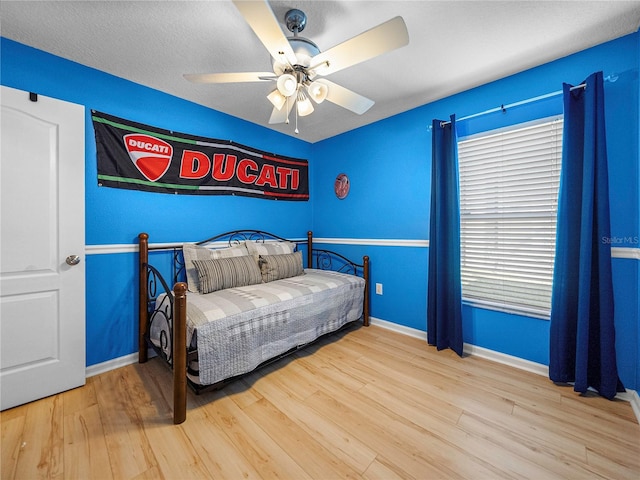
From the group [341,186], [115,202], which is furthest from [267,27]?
[341,186]

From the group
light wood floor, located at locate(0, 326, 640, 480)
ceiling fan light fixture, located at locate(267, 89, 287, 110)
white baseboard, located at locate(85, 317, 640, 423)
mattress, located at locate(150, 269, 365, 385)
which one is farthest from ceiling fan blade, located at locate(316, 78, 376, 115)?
white baseboard, located at locate(85, 317, 640, 423)

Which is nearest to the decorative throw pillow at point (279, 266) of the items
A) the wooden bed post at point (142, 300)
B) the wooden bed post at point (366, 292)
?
the wooden bed post at point (366, 292)

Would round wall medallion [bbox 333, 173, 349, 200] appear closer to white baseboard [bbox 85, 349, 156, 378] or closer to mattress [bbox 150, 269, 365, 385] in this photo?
mattress [bbox 150, 269, 365, 385]

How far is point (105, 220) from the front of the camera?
6.74 feet

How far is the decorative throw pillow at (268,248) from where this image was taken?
110 inches

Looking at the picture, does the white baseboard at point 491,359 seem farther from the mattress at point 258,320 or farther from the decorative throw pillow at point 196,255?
the decorative throw pillow at point 196,255

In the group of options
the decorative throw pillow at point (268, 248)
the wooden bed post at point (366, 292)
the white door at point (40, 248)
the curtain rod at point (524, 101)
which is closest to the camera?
the white door at point (40, 248)

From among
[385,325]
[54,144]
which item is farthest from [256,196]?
[385,325]

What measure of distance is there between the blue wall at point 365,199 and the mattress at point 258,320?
0.56 m

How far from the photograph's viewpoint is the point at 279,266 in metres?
2.69

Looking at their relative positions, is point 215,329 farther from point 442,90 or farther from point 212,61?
point 442,90

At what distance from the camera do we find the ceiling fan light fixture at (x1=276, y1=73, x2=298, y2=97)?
4.55 ft

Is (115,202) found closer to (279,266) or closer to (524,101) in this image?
(279,266)

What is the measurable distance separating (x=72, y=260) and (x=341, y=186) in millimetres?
2695
